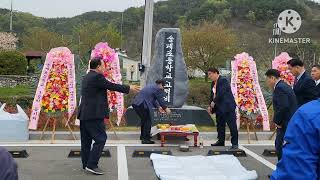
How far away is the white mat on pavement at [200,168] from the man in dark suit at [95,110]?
0.99 metres

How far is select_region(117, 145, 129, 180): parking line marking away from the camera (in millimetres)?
7164

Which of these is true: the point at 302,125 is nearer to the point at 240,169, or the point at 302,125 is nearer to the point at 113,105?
the point at 240,169

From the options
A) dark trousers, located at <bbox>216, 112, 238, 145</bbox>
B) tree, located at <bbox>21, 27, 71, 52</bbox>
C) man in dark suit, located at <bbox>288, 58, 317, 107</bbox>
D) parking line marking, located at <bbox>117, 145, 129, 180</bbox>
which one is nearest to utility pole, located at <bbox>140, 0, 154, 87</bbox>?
parking line marking, located at <bbox>117, 145, 129, 180</bbox>

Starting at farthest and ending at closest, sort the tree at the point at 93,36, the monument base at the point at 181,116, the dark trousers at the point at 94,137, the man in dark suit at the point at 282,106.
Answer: the tree at the point at 93,36
the monument base at the point at 181,116
the dark trousers at the point at 94,137
the man in dark suit at the point at 282,106

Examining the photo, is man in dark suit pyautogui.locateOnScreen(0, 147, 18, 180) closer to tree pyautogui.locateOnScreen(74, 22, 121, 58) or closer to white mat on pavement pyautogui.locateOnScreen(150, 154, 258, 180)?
white mat on pavement pyautogui.locateOnScreen(150, 154, 258, 180)

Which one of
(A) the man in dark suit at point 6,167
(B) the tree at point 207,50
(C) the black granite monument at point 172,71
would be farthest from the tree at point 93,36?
(A) the man in dark suit at point 6,167

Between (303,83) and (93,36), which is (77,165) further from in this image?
(93,36)

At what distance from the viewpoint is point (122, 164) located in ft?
26.4

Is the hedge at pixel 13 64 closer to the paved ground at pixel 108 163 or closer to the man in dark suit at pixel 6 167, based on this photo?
the paved ground at pixel 108 163

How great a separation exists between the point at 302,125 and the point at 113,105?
969cm

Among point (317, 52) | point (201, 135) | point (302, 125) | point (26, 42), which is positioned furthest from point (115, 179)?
point (26, 42)

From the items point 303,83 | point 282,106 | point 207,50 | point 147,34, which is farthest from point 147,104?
point 207,50

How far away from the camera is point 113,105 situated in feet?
38.3

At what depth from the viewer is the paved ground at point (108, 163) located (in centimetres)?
720
